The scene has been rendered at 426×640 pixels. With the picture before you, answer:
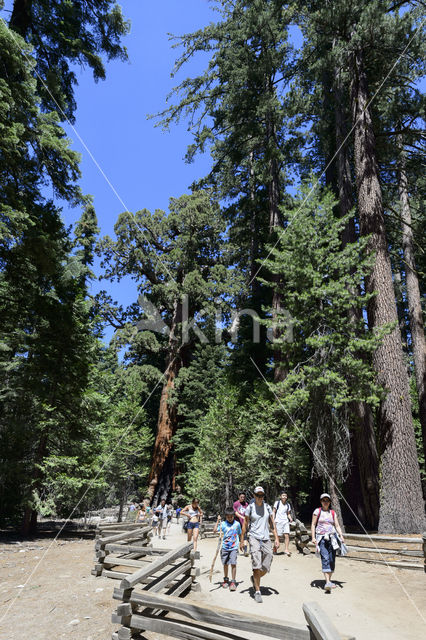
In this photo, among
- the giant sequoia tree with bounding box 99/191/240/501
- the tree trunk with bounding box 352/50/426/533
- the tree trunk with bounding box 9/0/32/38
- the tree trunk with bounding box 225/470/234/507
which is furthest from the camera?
the giant sequoia tree with bounding box 99/191/240/501

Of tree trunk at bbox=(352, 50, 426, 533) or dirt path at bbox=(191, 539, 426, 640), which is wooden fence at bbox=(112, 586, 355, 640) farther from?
tree trunk at bbox=(352, 50, 426, 533)

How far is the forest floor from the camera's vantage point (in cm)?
497

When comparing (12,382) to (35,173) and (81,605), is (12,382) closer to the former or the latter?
(35,173)

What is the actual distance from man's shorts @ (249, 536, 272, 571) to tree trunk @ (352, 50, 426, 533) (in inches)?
221

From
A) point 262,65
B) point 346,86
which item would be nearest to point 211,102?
point 262,65

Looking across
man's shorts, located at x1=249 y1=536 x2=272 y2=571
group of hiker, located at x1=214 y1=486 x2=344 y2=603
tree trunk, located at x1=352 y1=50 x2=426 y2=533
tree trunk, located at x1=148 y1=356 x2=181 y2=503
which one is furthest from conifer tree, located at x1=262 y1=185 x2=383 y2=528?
tree trunk, located at x1=148 y1=356 x2=181 y2=503

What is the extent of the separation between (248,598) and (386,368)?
7.74 meters

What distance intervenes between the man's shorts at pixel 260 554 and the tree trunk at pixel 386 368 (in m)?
5.61

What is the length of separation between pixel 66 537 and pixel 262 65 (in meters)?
22.5

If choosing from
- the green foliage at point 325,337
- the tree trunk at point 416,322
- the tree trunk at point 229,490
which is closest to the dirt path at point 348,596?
the green foliage at point 325,337

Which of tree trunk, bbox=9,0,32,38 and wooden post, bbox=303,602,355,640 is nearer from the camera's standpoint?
wooden post, bbox=303,602,355,640

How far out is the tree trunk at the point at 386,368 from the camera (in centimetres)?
1018

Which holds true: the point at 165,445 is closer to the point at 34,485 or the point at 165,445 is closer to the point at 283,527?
the point at 34,485

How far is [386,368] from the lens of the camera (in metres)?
11.5
